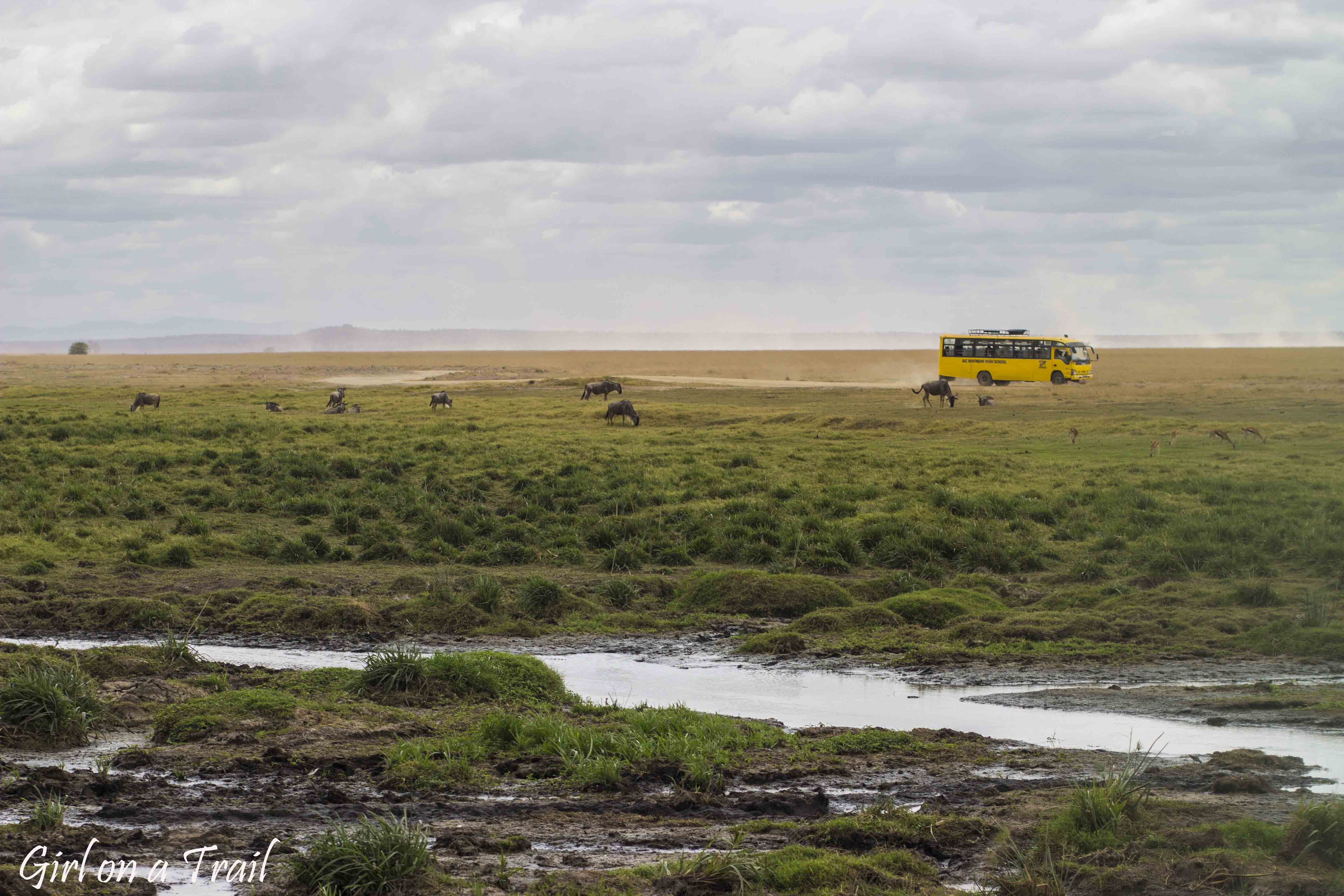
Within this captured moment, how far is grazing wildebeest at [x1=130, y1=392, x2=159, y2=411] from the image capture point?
41375 millimetres

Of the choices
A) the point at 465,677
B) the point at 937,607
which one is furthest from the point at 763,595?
the point at 465,677

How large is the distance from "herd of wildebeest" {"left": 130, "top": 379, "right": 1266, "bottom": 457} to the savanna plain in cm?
55

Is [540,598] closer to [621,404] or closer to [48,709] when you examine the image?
[48,709]

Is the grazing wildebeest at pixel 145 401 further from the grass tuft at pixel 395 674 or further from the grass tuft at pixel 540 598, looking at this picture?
the grass tuft at pixel 395 674

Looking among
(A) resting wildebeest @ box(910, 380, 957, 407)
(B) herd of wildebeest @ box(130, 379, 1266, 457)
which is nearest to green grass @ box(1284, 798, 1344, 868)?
(B) herd of wildebeest @ box(130, 379, 1266, 457)

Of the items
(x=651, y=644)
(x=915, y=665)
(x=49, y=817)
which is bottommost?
(x=651, y=644)

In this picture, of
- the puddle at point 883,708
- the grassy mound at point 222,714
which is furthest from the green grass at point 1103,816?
the grassy mound at point 222,714

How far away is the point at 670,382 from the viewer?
7062 centimetres

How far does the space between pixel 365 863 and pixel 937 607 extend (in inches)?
406

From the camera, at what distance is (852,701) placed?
39.1ft

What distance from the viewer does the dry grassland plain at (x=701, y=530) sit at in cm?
1491

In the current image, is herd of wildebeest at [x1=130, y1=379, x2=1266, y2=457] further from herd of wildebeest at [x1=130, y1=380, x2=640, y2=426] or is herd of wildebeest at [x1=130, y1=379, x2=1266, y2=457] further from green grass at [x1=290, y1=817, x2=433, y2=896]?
green grass at [x1=290, y1=817, x2=433, y2=896]

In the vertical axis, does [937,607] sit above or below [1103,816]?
below

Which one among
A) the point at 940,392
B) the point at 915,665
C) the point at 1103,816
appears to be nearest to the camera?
the point at 1103,816
